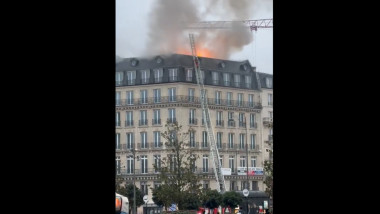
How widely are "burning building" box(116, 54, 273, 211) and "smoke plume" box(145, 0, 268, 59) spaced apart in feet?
2.41

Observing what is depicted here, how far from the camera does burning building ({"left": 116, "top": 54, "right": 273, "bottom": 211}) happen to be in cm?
3225

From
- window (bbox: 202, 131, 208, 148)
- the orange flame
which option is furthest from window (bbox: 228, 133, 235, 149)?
the orange flame

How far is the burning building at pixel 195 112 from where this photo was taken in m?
32.2

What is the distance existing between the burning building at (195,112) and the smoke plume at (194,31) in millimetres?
735

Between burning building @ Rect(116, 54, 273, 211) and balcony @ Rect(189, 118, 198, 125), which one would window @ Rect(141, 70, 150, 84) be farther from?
balcony @ Rect(189, 118, 198, 125)

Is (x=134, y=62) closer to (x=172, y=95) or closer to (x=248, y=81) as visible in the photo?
(x=172, y=95)

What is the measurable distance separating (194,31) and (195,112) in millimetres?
3810

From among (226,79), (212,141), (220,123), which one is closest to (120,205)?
(212,141)

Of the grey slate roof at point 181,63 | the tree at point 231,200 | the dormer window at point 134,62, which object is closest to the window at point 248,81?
the grey slate roof at point 181,63

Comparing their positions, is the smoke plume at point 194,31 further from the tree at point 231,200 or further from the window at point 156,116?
the tree at point 231,200

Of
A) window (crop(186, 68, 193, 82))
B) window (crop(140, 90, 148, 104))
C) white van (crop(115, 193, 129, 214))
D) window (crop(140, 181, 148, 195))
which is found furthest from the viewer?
window (crop(186, 68, 193, 82))
